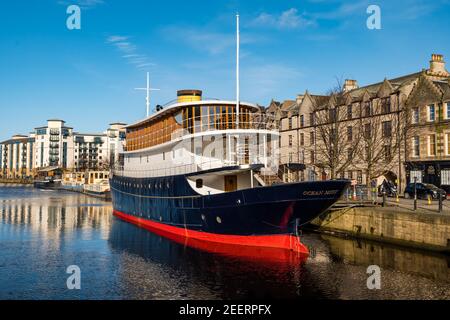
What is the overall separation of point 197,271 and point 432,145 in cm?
3090

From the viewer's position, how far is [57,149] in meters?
184

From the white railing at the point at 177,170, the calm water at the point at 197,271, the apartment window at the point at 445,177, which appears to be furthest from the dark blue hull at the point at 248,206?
the apartment window at the point at 445,177

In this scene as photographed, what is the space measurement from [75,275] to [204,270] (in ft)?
18.9

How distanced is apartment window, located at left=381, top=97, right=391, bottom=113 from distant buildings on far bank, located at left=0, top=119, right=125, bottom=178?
144 metres

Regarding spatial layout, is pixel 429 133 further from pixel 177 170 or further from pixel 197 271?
pixel 197 271

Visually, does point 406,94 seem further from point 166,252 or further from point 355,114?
point 166,252

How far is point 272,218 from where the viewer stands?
74.6 ft

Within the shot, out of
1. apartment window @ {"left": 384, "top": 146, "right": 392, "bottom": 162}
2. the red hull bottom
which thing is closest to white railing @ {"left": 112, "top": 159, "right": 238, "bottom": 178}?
the red hull bottom

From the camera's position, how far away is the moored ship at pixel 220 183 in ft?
73.7

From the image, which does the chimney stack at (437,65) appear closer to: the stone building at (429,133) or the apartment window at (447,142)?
the stone building at (429,133)

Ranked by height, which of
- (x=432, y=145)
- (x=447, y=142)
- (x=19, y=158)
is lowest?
(x=432, y=145)

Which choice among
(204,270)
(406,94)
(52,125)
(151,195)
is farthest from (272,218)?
(52,125)

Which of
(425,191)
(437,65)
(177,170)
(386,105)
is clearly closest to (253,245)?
(177,170)
